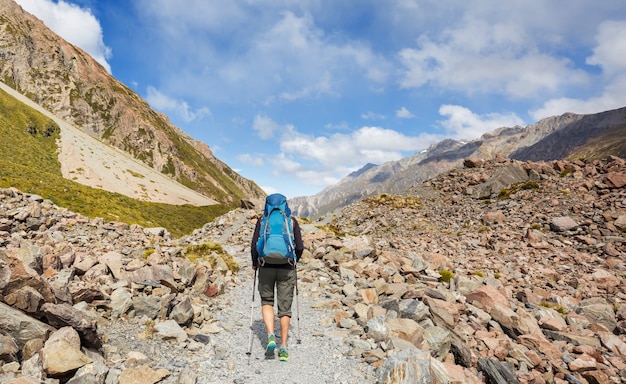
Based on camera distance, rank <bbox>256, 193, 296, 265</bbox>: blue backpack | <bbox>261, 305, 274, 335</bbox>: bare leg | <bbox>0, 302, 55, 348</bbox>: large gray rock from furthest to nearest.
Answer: <bbox>261, 305, 274, 335</bbox>: bare leg → <bbox>256, 193, 296, 265</bbox>: blue backpack → <bbox>0, 302, 55, 348</bbox>: large gray rock

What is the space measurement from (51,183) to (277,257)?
209 feet

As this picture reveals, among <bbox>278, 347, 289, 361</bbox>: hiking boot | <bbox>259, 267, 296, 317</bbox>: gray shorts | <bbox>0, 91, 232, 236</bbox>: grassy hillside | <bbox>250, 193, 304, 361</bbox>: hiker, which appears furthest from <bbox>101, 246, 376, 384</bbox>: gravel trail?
<bbox>0, 91, 232, 236</bbox>: grassy hillside

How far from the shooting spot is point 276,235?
27.2 feet

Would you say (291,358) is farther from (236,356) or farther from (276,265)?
(276,265)

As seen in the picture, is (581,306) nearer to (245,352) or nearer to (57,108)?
(245,352)

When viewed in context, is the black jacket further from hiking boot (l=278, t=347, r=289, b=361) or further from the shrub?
the shrub

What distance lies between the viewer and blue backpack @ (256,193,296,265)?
8125 millimetres

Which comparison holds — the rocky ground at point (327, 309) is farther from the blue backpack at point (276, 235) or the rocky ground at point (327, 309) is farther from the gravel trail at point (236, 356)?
the blue backpack at point (276, 235)

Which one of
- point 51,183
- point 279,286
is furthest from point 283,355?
point 51,183

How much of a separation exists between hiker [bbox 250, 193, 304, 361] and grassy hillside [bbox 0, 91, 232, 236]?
4897 centimetres

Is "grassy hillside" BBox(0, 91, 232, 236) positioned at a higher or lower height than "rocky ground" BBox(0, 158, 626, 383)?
higher

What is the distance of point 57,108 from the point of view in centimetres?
18800

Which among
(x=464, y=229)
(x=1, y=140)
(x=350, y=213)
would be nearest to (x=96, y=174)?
(x=1, y=140)

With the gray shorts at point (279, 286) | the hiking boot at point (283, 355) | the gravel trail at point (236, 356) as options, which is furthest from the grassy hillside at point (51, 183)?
the hiking boot at point (283, 355)
